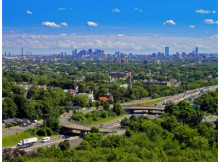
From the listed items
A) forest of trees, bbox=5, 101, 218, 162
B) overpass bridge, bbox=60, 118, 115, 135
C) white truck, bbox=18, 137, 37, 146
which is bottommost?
white truck, bbox=18, 137, 37, 146

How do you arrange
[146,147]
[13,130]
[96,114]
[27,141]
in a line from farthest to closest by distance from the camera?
[96,114] → [13,130] → [27,141] → [146,147]

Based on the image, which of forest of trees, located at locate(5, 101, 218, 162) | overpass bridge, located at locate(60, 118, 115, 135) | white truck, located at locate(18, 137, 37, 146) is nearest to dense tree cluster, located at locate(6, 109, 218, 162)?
forest of trees, located at locate(5, 101, 218, 162)

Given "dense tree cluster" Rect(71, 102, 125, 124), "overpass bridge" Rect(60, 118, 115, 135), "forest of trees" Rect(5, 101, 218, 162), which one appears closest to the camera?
"forest of trees" Rect(5, 101, 218, 162)

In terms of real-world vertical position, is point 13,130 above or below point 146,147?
below

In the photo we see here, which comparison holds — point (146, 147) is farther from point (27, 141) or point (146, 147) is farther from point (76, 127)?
point (76, 127)

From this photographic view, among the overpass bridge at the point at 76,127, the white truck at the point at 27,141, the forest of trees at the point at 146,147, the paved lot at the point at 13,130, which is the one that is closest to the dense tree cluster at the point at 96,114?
the overpass bridge at the point at 76,127

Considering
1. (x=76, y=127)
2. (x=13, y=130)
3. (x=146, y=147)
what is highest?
(x=146, y=147)

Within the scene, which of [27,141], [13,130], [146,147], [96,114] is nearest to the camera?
[146,147]

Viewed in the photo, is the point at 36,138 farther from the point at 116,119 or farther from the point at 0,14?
the point at 0,14

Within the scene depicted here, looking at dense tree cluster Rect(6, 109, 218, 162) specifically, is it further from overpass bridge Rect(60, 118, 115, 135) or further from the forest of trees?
overpass bridge Rect(60, 118, 115, 135)

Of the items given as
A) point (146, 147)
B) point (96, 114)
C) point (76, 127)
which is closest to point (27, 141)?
point (76, 127)

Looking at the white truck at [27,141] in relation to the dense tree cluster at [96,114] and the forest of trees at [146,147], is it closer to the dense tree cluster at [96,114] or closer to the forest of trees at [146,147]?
the forest of trees at [146,147]
